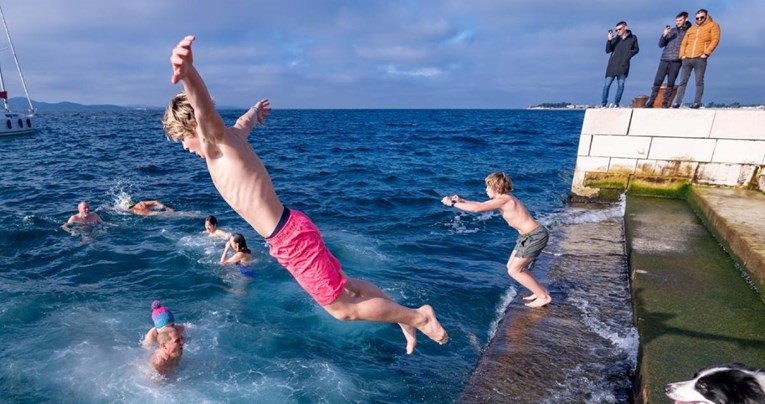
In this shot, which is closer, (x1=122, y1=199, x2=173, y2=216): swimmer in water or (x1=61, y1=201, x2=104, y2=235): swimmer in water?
(x1=61, y1=201, x2=104, y2=235): swimmer in water

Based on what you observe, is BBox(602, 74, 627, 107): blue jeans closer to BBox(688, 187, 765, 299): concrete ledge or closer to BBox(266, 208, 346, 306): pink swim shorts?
BBox(688, 187, 765, 299): concrete ledge

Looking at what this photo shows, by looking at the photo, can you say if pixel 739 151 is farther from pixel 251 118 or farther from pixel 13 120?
pixel 13 120

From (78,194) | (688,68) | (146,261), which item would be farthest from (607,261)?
(78,194)

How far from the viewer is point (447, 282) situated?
7961 millimetres

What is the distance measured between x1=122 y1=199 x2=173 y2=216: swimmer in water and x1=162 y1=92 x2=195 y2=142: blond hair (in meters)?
11.0

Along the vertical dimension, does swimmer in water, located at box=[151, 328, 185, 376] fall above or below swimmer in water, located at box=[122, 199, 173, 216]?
above

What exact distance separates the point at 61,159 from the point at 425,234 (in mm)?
23398

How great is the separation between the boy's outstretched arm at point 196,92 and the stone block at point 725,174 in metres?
11.6

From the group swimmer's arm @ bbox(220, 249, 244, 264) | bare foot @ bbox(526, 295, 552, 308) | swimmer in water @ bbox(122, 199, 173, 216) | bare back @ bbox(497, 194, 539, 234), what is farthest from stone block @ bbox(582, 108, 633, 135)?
swimmer in water @ bbox(122, 199, 173, 216)

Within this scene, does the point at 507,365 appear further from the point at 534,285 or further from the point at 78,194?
the point at 78,194

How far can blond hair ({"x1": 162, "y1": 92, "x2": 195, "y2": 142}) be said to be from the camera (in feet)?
9.37

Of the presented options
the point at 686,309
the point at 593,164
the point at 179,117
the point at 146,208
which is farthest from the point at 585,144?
the point at 146,208

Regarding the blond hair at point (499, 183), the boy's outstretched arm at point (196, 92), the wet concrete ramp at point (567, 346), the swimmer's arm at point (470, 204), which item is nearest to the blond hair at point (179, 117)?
the boy's outstretched arm at point (196, 92)

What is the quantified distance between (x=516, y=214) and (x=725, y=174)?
7.44 metres
